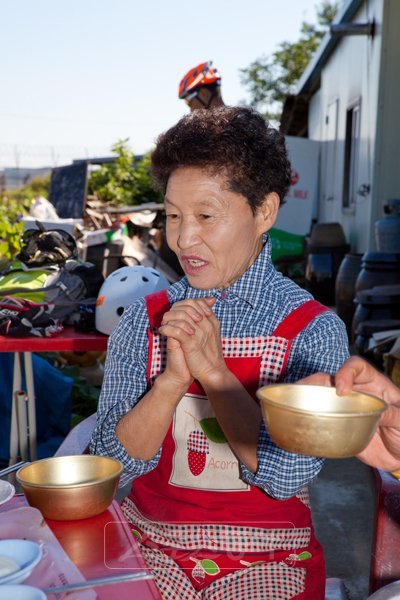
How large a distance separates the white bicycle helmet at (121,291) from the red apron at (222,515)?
1.68 meters

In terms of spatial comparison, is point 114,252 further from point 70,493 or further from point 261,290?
point 70,493

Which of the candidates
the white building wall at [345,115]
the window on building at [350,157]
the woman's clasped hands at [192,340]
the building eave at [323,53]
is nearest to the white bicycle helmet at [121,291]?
the woman's clasped hands at [192,340]

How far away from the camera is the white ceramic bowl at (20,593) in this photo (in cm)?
104

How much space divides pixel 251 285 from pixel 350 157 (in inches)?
366

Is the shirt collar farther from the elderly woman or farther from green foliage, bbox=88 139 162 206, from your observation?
green foliage, bbox=88 139 162 206

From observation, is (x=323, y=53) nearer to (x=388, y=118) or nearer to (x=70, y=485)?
(x=388, y=118)

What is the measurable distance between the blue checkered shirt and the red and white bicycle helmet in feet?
13.2

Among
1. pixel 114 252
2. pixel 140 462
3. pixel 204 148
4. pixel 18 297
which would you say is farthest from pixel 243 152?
pixel 114 252

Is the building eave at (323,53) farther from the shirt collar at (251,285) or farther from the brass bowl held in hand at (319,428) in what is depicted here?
the brass bowl held in hand at (319,428)

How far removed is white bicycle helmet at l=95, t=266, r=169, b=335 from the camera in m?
3.58

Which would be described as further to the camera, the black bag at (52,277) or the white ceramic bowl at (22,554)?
the black bag at (52,277)

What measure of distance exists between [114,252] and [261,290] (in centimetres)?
600

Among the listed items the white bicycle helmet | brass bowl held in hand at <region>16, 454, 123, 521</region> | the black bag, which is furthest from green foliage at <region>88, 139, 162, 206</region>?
brass bowl held in hand at <region>16, 454, 123, 521</region>

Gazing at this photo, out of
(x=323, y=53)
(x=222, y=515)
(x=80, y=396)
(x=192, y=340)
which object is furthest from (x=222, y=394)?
(x=323, y=53)
